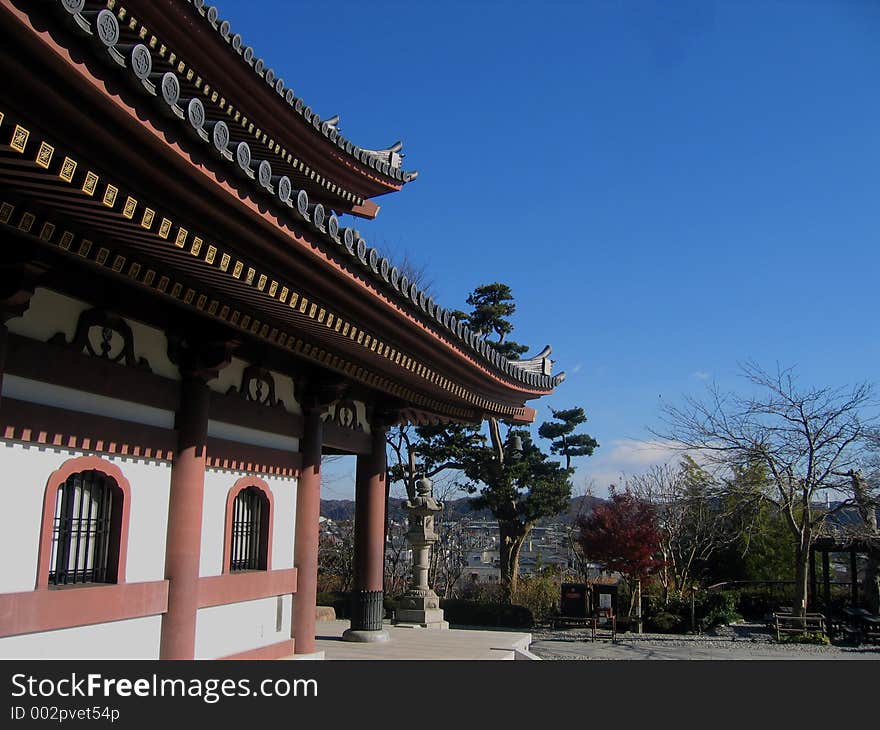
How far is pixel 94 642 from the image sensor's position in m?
5.71

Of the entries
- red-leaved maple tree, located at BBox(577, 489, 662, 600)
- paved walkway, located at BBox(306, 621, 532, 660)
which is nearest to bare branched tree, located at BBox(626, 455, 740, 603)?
red-leaved maple tree, located at BBox(577, 489, 662, 600)

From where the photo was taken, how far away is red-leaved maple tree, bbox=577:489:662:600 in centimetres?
2375

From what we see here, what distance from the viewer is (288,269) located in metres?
5.34

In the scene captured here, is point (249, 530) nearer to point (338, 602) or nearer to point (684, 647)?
point (338, 602)

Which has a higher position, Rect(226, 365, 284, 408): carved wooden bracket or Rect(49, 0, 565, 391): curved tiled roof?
Rect(49, 0, 565, 391): curved tiled roof

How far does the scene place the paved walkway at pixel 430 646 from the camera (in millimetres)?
10484

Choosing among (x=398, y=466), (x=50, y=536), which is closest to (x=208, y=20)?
(x=50, y=536)

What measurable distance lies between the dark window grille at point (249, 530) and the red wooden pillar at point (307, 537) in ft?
2.22

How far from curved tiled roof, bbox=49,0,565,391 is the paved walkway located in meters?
5.01

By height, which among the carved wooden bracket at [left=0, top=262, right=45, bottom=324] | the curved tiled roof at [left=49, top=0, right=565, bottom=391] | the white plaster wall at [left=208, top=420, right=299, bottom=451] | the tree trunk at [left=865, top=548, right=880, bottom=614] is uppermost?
the curved tiled roof at [left=49, top=0, right=565, bottom=391]

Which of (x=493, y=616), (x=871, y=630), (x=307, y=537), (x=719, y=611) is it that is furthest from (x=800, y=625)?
(x=307, y=537)

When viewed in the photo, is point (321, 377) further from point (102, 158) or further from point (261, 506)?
point (102, 158)

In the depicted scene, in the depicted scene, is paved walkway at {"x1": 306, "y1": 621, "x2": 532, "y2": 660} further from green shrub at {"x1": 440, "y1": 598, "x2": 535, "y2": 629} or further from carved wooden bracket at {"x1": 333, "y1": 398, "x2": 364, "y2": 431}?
green shrub at {"x1": 440, "y1": 598, "x2": 535, "y2": 629}

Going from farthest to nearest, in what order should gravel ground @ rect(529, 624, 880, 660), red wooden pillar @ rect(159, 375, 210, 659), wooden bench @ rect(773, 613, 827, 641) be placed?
wooden bench @ rect(773, 613, 827, 641) < gravel ground @ rect(529, 624, 880, 660) < red wooden pillar @ rect(159, 375, 210, 659)
